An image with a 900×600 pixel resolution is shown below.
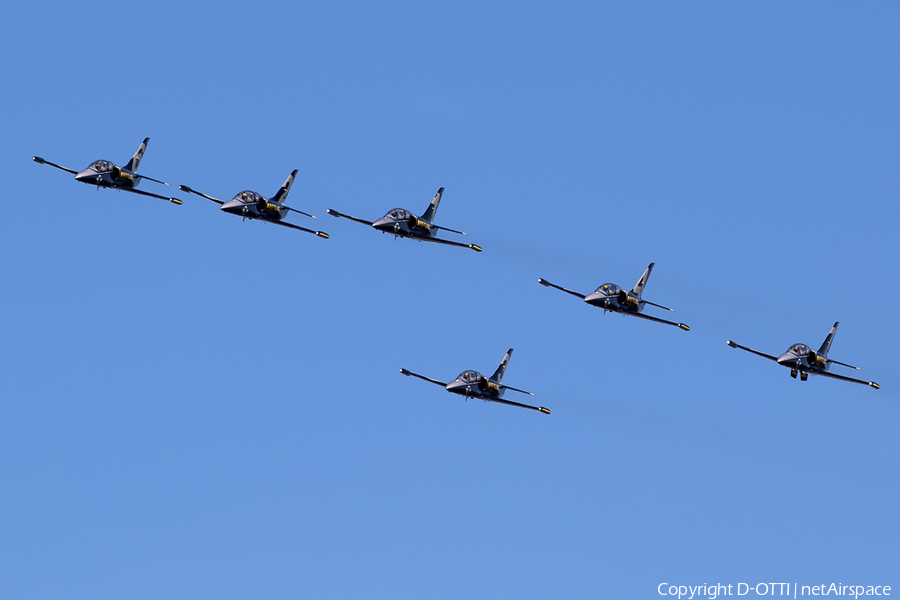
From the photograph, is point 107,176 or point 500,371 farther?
point 107,176

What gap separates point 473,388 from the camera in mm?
152250

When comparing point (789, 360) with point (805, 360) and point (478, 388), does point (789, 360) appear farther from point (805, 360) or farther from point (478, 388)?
point (478, 388)

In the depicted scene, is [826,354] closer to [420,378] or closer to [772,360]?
[772,360]

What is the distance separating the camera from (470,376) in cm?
15250

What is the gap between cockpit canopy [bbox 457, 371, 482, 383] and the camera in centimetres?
15238

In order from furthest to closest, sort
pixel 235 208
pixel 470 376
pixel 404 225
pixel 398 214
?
pixel 404 225 → pixel 398 214 → pixel 235 208 → pixel 470 376

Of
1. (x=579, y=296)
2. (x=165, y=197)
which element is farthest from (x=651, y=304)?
(x=165, y=197)

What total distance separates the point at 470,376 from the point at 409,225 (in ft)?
60.7

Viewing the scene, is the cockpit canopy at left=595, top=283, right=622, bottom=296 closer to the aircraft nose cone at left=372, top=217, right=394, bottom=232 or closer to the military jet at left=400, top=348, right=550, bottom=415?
the military jet at left=400, top=348, right=550, bottom=415

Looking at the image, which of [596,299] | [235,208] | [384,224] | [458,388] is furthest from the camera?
[235,208]

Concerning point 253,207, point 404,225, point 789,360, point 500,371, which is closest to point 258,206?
point 253,207

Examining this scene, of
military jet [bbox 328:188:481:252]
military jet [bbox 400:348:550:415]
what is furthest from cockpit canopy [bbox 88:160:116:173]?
military jet [bbox 400:348:550:415]

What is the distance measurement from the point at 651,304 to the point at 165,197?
57153mm

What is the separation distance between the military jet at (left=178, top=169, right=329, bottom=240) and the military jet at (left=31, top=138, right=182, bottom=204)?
281 inches
